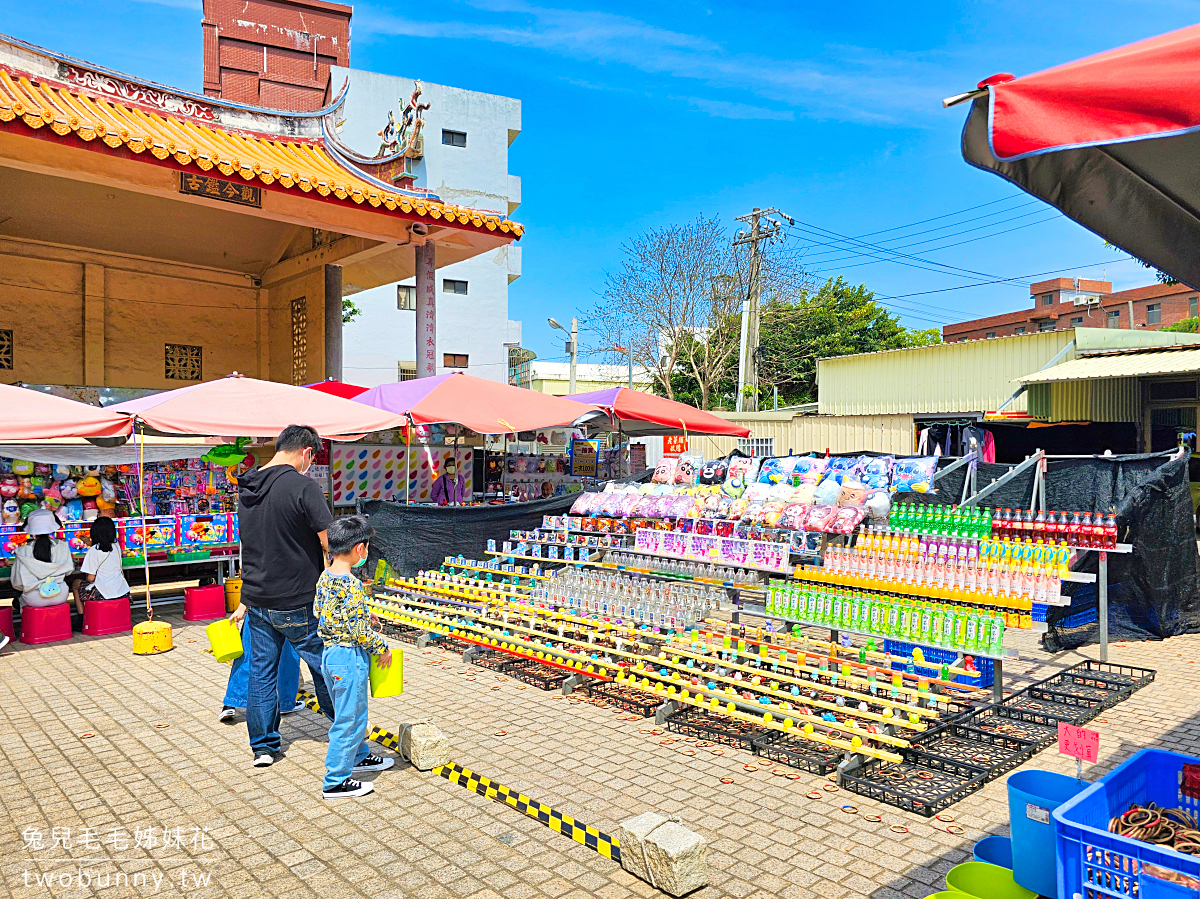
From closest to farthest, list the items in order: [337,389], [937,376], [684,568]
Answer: [684,568] < [337,389] < [937,376]

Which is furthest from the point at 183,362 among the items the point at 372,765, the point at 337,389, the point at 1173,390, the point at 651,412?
the point at 1173,390

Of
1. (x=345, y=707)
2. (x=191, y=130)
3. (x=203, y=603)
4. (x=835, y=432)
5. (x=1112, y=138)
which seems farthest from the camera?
(x=835, y=432)

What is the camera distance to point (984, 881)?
282 centimetres

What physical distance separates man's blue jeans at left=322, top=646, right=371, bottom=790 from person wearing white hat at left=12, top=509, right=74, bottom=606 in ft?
19.2

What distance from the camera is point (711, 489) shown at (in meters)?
9.70

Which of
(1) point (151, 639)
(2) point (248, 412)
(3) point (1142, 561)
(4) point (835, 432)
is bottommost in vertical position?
(1) point (151, 639)

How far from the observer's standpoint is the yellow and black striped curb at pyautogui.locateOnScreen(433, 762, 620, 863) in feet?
12.1

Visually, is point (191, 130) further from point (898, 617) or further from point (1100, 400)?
point (1100, 400)

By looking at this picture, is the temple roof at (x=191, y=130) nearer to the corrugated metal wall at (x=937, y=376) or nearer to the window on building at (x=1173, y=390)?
the corrugated metal wall at (x=937, y=376)

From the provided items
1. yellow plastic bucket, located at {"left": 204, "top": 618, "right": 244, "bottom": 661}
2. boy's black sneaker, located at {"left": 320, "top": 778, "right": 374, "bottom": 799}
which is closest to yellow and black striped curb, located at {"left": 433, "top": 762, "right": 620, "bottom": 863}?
boy's black sneaker, located at {"left": 320, "top": 778, "right": 374, "bottom": 799}

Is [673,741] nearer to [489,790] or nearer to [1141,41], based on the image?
[489,790]

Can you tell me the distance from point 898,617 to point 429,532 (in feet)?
20.7

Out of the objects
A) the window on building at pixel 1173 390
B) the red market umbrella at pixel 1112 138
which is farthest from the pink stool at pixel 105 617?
the window on building at pixel 1173 390

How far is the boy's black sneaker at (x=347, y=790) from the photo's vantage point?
4.31m
